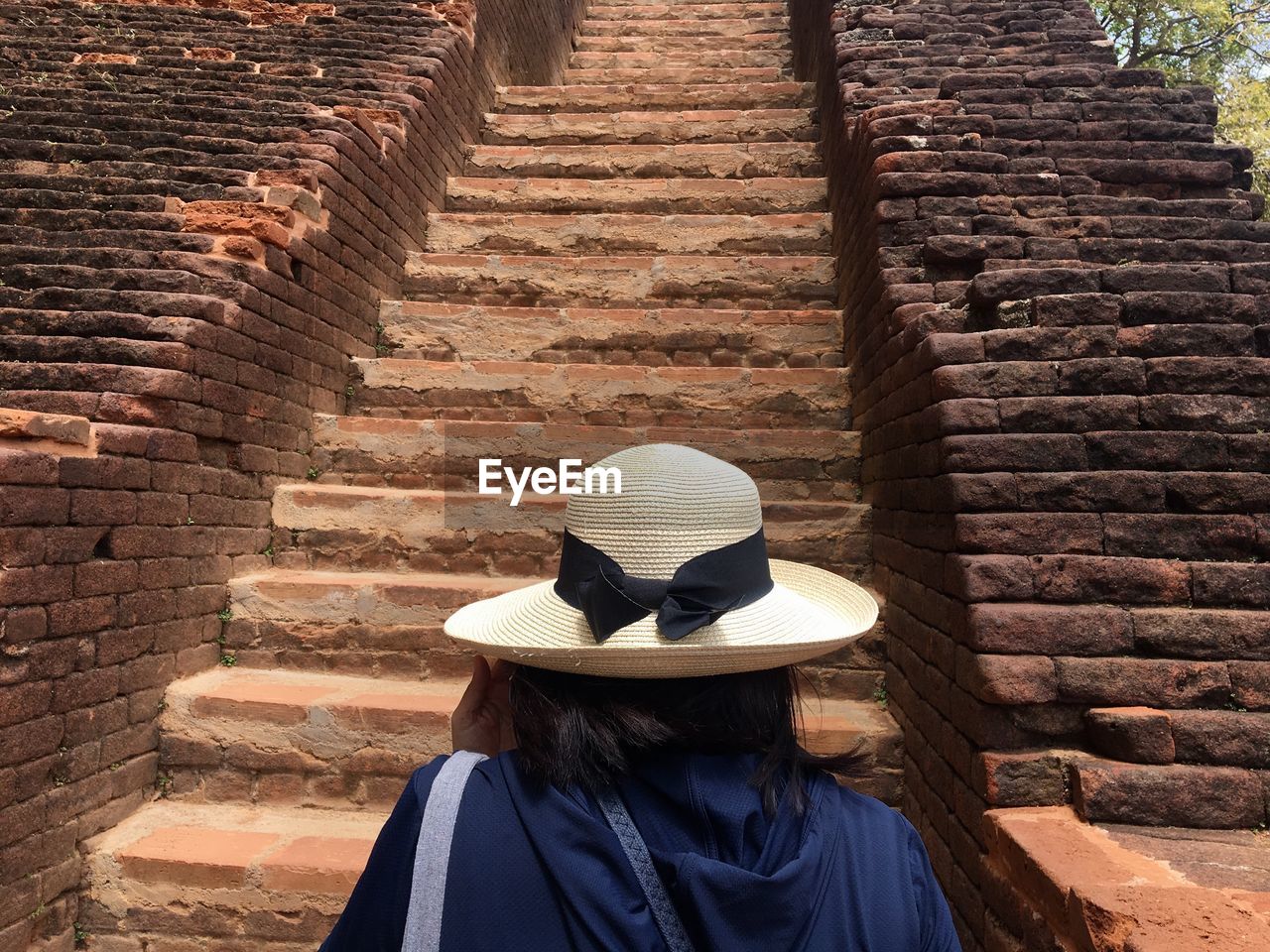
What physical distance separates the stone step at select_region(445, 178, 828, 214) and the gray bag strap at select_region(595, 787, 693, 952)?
5569 millimetres

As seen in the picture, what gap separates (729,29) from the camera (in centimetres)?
982

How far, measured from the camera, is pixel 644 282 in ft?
17.2

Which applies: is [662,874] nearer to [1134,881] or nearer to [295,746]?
[1134,881]

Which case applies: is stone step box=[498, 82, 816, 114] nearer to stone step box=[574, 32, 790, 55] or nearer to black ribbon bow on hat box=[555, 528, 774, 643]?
stone step box=[574, 32, 790, 55]

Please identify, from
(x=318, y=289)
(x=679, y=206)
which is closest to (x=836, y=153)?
(x=679, y=206)

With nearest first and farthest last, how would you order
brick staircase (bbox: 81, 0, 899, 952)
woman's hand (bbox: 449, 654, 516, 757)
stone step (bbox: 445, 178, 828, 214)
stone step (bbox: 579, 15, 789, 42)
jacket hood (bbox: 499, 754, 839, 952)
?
jacket hood (bbox: 499, 754, 839, 952)
woman's hand (bbox: 449, 654, 516, 757)
brick staircase (bbox: 81, 0, 899, 952)
stone step (bbox: 445, 178, 828, 214)
stone step (bbox: 579, 15, 789, 42)

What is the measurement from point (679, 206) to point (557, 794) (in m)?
5.61

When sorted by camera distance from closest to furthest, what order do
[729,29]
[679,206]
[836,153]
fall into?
[836,153]
[679,206]
[729,29]

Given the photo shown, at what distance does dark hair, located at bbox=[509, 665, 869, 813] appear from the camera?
3.06 ft

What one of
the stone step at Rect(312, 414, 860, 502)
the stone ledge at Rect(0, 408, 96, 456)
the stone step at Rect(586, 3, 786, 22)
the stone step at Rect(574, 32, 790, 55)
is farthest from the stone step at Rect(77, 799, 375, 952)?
the stone step at Rect(586, 3, 786, 22)

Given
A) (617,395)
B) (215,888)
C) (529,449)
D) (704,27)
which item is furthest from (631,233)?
(704,27)

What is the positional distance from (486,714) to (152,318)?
9.77ft

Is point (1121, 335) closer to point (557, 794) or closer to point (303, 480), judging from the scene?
point (557, 794)
